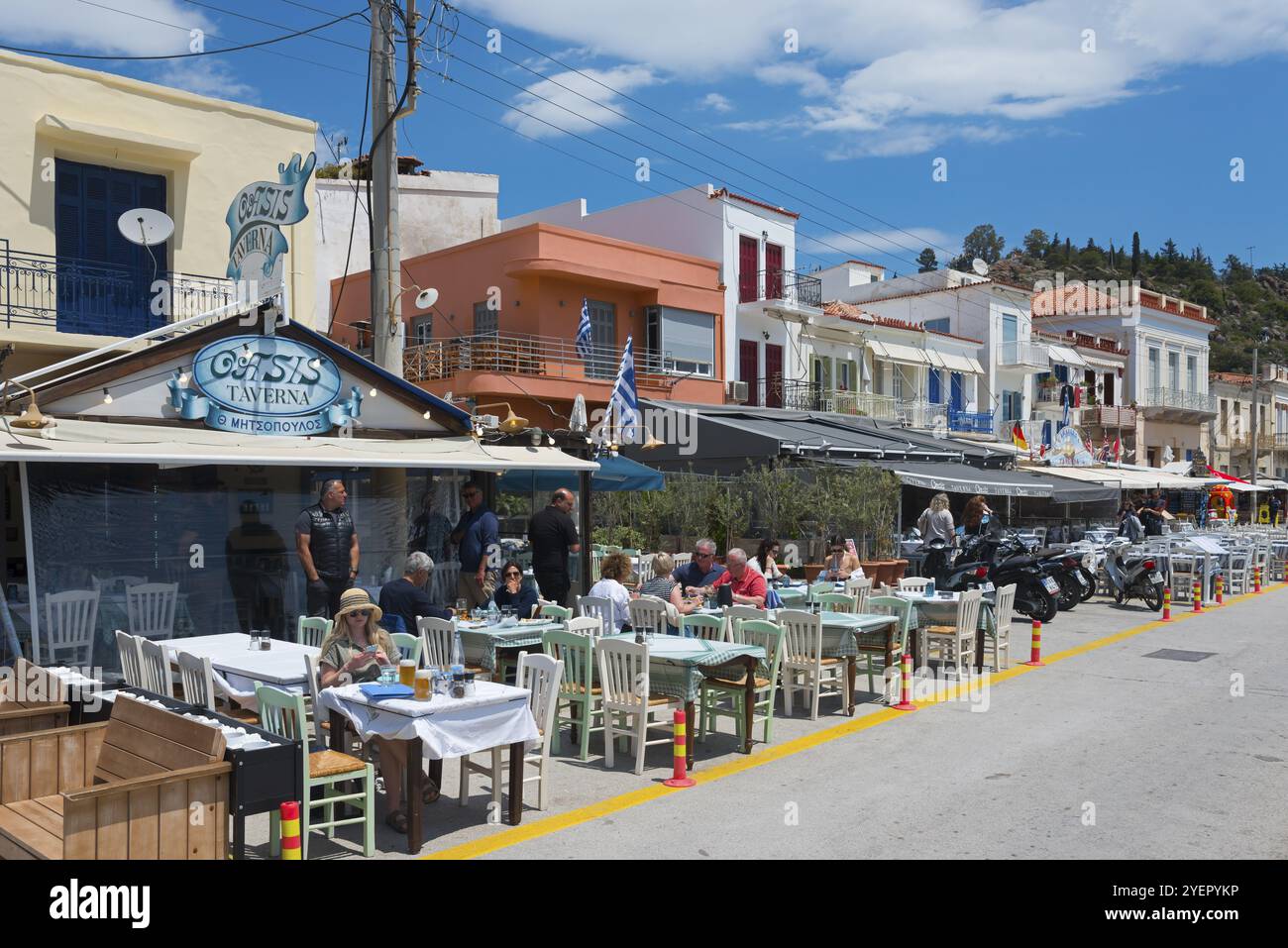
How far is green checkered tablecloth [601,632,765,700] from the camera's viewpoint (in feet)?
24.6

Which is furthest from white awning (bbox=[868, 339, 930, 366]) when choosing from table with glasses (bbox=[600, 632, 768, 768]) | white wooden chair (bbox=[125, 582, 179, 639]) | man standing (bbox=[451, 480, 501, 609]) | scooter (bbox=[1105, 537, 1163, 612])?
white wooden chair (bbox=[125, 582, 179, 639])

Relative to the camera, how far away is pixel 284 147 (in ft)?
52.9

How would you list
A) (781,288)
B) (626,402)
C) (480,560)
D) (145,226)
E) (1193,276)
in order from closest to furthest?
1. (480,560)
2. (145,226)
3. (626,402)
4. (781,288)
5. (1193,276)

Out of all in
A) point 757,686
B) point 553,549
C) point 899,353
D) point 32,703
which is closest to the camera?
point 32,703

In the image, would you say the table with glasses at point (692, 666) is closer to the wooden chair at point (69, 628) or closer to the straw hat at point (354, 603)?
the straw hat at point (354, 603)

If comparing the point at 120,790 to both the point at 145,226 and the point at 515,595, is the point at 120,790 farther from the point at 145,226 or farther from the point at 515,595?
A: the point at 145,226

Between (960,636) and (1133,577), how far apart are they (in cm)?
795

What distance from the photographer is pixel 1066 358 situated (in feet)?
137

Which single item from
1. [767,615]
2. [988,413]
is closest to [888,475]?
[767,615]

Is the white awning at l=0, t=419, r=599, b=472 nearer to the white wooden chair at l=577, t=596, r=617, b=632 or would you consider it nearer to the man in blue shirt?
the man in blue shirt

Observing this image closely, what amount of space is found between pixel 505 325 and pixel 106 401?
594 inches

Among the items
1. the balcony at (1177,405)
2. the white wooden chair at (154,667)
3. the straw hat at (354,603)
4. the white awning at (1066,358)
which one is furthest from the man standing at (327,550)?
the balcony at (1177,405)

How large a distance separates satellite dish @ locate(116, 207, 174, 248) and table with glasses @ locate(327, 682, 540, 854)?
337 inches

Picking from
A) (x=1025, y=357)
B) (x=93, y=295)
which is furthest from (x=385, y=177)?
(x=1025, y=357)
